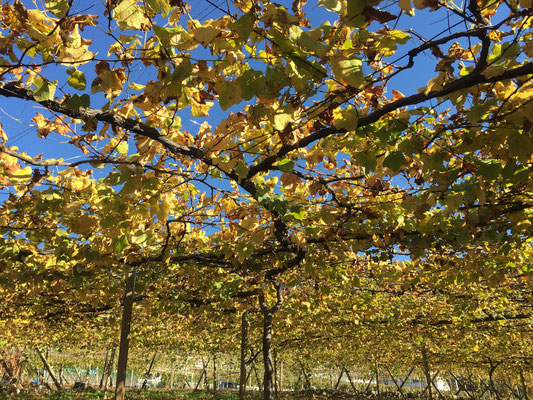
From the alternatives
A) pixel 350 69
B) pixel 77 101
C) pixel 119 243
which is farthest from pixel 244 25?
pixel 119 243

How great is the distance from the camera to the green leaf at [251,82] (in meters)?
1.44

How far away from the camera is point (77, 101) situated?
60.1 inches

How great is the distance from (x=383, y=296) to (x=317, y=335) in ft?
12.4

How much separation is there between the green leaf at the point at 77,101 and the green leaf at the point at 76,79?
0.23 feet

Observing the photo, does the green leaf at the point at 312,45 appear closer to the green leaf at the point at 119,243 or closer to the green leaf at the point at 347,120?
the green leaf at the point at 347,120

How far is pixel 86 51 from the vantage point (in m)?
1.58

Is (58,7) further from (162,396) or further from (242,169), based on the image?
(162,396)

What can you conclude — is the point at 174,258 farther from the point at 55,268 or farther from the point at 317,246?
the point at 317,246

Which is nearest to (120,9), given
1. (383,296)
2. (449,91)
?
(449,91)

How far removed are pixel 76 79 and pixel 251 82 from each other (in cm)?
80

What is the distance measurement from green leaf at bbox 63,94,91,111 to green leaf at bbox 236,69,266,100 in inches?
27.5

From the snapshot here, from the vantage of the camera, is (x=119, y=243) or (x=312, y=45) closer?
(x=312, y=45)

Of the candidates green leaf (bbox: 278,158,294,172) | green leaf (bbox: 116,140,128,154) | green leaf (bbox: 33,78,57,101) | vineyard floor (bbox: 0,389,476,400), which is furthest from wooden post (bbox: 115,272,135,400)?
vineyard floor (bbox: 0,389,476,400)

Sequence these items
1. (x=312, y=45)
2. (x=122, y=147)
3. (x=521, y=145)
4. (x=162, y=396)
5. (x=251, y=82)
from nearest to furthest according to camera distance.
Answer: (x=312, y=45) < (x=251, y=82) < (x=521, y=145) < (x=122, y=147) < (x=162, y=396)
